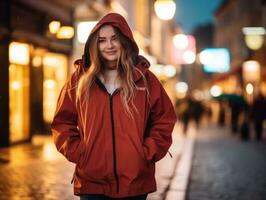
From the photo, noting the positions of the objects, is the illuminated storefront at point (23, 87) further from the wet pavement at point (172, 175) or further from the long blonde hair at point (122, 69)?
the long blonde hair at point (122, 69)

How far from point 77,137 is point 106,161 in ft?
0.95

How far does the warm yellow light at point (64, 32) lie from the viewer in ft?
52.1

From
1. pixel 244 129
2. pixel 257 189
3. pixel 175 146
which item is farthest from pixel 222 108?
pixel 257 189


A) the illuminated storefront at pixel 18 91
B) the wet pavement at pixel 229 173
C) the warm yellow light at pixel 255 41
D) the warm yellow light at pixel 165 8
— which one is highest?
the warm yellow light at pixel 165 8

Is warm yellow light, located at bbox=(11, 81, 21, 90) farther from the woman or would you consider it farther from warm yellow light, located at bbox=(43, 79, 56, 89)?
the woman

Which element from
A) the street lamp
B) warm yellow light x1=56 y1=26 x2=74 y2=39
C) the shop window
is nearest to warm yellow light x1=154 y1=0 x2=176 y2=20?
warm yellow light x1=56 y1=26 x2=74 y2=39

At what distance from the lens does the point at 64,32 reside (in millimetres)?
16016

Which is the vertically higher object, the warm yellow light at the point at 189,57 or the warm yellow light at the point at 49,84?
the warm yellow light at the point at 189,57

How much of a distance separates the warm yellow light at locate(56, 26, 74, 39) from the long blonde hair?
12.5 m

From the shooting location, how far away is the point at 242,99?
23.1m

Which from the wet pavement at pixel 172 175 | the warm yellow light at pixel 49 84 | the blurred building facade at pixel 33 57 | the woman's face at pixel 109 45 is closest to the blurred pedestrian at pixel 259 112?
the wet pavement at pixel 172 175

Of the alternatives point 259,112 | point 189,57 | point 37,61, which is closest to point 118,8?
point 259,112

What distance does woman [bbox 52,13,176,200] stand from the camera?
10.7ft

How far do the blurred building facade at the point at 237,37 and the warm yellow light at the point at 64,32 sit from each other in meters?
21.4
